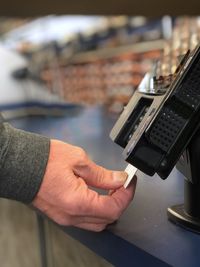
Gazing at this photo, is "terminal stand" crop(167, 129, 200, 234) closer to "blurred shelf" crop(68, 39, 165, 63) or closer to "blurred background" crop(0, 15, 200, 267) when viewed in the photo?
"blurred background" crop(0, 15, 200, 267)

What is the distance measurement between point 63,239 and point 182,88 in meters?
0.32

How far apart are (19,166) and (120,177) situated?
112mm

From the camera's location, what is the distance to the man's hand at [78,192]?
43cm

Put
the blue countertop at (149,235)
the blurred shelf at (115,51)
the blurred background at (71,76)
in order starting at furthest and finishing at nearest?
the blurred shelf at (115,51)
the blurred background at (71,76)
the blue countertop at (149,235)

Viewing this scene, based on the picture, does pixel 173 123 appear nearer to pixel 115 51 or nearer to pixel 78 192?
pixel 78 192

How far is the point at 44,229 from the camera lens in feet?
2.18

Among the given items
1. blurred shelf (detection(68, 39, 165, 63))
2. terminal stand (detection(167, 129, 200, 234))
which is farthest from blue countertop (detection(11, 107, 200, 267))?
blurred shelf (detection(68, 39, 165, 63))

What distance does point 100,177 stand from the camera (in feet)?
1.52

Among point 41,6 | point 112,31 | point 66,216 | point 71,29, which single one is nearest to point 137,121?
point 66,216

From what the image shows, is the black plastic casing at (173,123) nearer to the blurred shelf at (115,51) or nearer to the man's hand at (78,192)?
the man's hand at (78,192)

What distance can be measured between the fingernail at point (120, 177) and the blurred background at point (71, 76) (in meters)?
0.11

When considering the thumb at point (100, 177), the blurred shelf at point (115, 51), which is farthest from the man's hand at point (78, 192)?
the blurred shelf at point (115, 51)

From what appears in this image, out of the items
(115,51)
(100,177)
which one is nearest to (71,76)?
(115,51)

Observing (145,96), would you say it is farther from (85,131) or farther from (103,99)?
(103,99)
